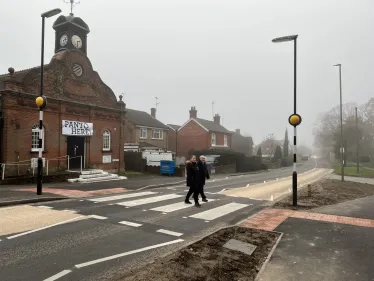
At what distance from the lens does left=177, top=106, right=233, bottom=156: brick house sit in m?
49.9

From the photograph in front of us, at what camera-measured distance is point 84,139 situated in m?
22.7

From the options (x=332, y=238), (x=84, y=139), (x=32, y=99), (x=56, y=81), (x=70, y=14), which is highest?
(x=70, y=14)

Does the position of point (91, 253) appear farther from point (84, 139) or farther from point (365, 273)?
point (84, 139)

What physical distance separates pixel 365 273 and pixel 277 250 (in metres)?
1.69

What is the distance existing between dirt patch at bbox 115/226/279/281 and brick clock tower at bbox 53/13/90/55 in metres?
20.7

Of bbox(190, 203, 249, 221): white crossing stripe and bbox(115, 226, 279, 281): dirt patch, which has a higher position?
bbox(115, 226, 279, 281): dirt patch

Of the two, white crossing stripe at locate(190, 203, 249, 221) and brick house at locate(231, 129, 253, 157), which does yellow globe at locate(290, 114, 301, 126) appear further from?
brick house at locate(231, 129, 253, 157)

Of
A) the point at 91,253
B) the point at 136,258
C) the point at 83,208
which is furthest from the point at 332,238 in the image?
the point at 83,208

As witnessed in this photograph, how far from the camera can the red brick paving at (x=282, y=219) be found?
28.8 feet

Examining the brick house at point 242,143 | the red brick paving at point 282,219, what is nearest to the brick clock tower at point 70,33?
the red brick paving at point 282,219

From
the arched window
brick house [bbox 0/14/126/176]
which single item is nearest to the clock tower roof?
brick house [bbox 0/14/126/176]

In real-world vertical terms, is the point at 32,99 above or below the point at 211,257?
above

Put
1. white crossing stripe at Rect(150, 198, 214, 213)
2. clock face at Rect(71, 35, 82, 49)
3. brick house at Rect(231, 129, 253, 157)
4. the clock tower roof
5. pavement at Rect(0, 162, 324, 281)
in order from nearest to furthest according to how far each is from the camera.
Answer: pavement at Rect(0, 162, 324, 281) < white crossing stripe at Rect(150, 198, 214, 213) < the clock tower roof < clock face at Rect(71, 35, 82, 49) < brick house at Rect(231, 129, 253, 157)

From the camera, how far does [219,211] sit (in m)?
10.7
